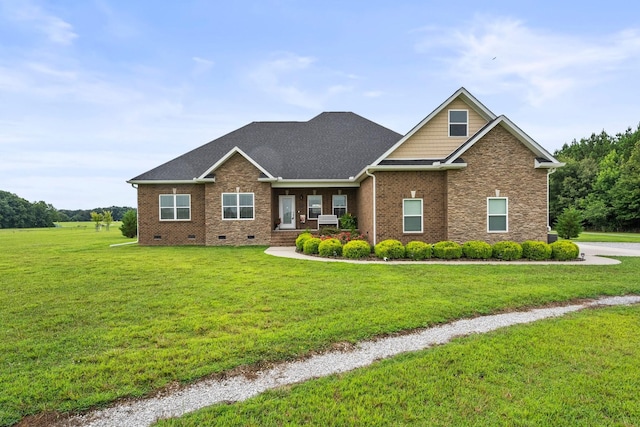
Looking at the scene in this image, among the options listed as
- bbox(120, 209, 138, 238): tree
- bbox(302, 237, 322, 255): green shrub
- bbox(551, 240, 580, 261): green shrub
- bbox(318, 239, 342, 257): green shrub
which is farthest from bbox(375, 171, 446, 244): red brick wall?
bbox(120, 209, 138, 238): tree

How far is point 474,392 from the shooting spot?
129 inches

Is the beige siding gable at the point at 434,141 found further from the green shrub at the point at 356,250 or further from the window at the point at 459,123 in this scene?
the green shrub at the point at 356,250

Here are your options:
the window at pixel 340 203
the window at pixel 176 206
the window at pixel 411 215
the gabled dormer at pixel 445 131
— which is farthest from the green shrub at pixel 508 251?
the window at pixel 176 206

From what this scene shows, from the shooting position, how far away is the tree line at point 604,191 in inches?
1347

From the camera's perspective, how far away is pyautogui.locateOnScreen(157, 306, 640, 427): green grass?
286 centimetres

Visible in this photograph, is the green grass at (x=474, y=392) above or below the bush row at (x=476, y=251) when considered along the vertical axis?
below

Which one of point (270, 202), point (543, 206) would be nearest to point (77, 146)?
point (270, 202)

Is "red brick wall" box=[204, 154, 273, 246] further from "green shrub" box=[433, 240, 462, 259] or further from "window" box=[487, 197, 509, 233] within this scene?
"window" box=[487, 197, 509, 233]

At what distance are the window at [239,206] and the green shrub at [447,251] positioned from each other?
9.93 metres

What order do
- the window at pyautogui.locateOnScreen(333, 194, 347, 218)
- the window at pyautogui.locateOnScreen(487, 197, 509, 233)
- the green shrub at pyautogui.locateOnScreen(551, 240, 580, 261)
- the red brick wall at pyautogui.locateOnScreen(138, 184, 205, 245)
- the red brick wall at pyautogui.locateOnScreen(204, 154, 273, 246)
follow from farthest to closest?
the window at pyautogui.locateOnScreen(333, 194, 347, 218) < the red brick wall at pyautogui.locateOnScreen(138, 184, 205, 245) < the red brick wall at pyautogui.locateOnScreen(204, 154, 273, 246) < the window at pyautogui.locateOnScreen(487, 197, 509, 233) < the green shrub at pyautogui.locateOnScreen(551, 240, 580, 261)

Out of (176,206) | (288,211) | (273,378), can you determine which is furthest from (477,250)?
(176,206)

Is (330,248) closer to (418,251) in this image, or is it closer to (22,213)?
(418,251)

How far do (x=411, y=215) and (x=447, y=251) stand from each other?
7.75 feet

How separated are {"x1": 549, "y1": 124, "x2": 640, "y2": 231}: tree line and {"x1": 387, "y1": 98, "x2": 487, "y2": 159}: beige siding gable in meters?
21.0
